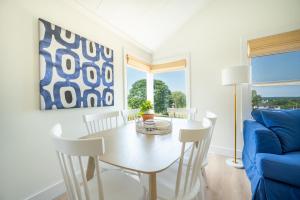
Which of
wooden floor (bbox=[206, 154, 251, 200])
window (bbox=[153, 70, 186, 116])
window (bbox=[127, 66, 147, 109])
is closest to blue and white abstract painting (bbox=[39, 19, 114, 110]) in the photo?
window (bbox=[127, 66, 147, 109])

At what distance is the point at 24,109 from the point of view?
55.8 inches

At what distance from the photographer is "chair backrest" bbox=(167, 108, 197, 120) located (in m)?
2.27

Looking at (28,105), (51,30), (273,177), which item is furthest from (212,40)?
(28,105)

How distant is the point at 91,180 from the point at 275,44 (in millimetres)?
2973

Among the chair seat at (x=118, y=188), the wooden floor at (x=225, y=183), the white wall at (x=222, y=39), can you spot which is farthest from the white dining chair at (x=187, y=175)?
the white wall at (x=222, y=39)

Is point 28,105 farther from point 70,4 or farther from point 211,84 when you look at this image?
point 211,84

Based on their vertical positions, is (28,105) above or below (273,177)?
above

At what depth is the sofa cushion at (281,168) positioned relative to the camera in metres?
1.16

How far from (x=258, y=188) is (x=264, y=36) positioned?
2224 mm

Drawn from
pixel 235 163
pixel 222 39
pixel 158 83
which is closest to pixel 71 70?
pixel 158 83

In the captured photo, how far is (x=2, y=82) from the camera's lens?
4.19 ft

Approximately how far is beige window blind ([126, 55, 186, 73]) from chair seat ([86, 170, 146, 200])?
2.10 m

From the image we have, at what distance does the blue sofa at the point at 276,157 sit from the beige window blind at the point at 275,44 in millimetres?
1062

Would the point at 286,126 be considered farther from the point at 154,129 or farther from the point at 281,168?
the point at 154,129
